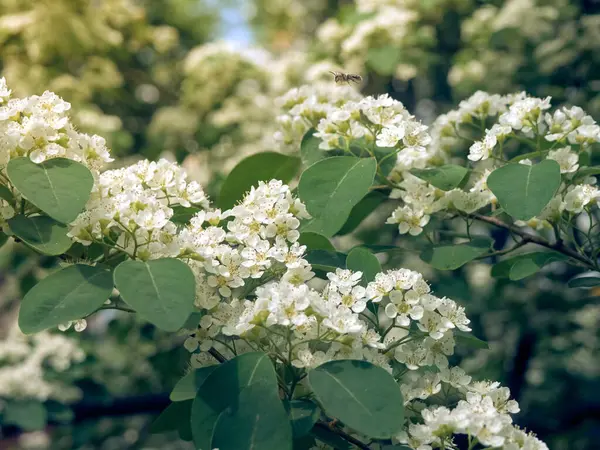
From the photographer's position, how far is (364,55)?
3.67m

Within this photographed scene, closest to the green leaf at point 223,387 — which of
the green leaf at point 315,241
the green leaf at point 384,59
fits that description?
the green leaf at point 315,241

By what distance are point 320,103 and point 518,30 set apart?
2.05 m

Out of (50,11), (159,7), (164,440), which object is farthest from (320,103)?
(159,7)

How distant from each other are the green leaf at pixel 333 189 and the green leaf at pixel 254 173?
30 centimetres

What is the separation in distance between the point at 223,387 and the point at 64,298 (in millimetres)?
332

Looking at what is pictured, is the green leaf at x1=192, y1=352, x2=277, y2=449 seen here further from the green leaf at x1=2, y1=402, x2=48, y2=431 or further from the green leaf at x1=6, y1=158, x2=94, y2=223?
the green leaf at x1=2, y1=402, x2=48, y2=431

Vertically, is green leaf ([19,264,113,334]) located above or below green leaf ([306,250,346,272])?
above

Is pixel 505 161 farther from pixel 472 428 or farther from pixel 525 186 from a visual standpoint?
pixel 472 428

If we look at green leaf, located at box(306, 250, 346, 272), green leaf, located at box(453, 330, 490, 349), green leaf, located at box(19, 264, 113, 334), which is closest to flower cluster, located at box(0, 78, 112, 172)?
green leaf, located at box(19, 264, 113, 334)

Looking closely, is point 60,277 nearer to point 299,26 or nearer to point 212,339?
point 212,339

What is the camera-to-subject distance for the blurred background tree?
345cm

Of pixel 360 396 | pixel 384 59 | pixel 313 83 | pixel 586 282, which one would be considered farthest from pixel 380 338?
pixel 313 83

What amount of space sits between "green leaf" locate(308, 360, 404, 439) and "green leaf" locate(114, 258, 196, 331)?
10.0 inches

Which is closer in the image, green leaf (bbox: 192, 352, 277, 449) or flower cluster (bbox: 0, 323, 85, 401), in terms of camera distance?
green leaf (bbox: 192, 352, 277, 449)
